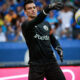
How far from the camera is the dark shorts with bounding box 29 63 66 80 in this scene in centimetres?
423

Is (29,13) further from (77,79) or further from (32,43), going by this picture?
(77,79)

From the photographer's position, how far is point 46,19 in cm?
987

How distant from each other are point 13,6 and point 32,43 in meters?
6.79

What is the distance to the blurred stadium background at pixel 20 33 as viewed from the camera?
27.8 feet

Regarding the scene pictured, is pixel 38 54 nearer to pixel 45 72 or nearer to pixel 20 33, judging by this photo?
pixel 45 72

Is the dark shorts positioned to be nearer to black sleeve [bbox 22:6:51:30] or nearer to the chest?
the chest

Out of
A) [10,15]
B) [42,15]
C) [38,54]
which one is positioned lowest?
[38,54]

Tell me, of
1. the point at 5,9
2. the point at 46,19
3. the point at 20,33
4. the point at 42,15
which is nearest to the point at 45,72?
the point at 42,15

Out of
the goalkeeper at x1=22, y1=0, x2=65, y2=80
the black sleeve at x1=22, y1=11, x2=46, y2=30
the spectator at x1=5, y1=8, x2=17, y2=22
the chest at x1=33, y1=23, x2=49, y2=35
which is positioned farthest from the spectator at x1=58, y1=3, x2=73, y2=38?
the black sleeve at x1=22, y1=11, x2=46, y2=30

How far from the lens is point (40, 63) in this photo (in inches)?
168

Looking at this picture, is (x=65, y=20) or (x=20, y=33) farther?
(x=65, y=20)

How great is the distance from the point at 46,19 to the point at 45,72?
5725 millimetres

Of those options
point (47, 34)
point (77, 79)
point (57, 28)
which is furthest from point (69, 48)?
point (47, 34)

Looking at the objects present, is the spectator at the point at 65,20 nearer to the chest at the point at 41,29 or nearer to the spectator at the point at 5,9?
the spectator at the point at 5,9
